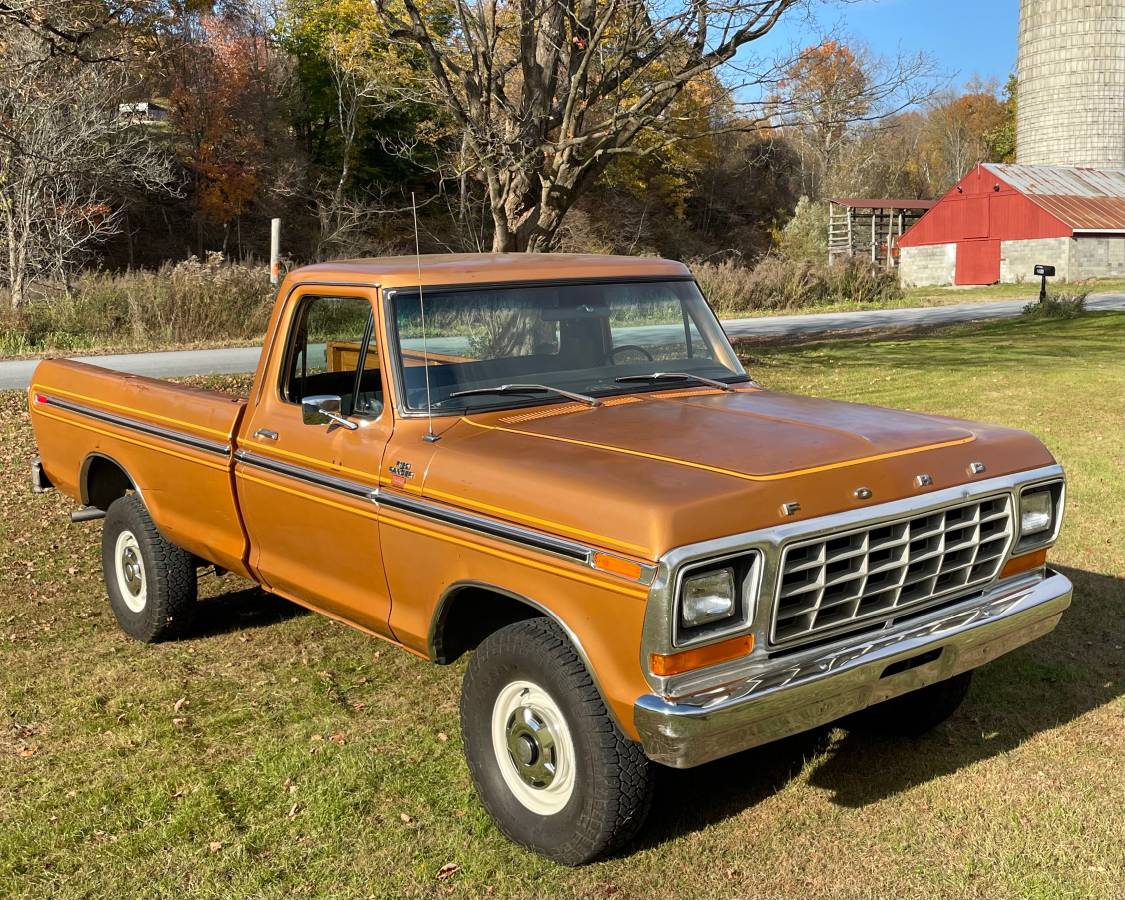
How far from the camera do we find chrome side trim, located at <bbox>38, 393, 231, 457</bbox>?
5.26m

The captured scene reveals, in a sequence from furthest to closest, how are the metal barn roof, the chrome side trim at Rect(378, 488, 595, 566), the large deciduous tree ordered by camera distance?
the metal barn roof, the large deciduous tree, the chrome side trim at Rect(378, 488, 595, 566)

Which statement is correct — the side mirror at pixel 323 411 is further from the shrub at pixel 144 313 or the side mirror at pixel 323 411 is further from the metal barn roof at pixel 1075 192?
the metal barn roof at pixel 1075 192

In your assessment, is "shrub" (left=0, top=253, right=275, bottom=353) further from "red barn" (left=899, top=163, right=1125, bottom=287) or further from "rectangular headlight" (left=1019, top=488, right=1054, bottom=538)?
"red barn" (left=899, top=163, right=1125, bottom=287)

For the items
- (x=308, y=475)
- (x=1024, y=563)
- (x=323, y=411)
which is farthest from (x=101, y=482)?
(x=1024, y=563)

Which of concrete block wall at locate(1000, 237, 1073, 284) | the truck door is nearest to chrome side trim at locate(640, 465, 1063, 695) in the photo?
the truck door

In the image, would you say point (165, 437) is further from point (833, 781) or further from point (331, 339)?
point (833, 781)

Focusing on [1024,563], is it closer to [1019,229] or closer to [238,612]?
[238,612]

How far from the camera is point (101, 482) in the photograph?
647cm

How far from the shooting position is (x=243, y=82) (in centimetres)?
4484

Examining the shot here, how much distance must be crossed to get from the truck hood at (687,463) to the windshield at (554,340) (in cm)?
20

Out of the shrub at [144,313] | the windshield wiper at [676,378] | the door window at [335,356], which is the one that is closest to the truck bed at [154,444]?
the door window at [335,356]

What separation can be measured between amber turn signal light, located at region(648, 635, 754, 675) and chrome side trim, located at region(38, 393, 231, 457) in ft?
8.70

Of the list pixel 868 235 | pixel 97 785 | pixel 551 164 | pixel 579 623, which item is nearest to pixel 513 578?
pixel 579 623

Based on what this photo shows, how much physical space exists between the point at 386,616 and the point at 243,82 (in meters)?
44.7
